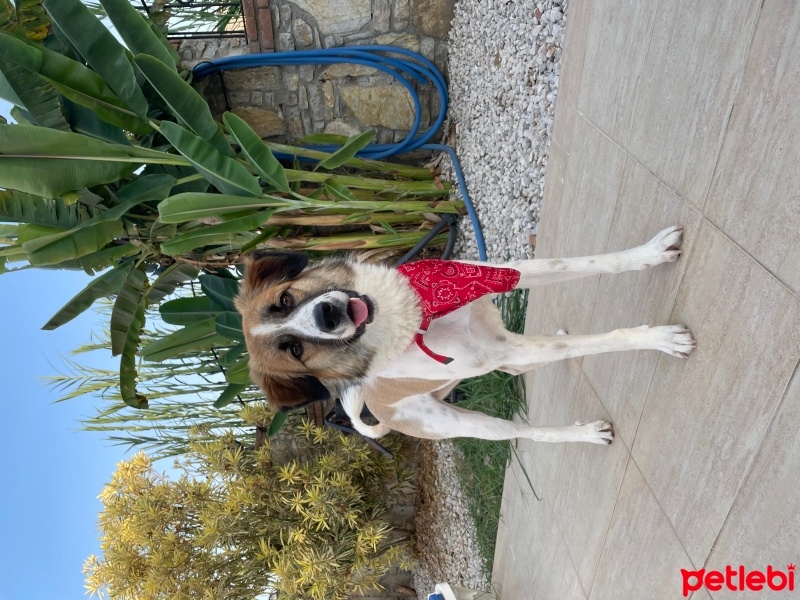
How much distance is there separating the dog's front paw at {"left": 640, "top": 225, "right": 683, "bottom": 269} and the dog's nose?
3.26 feet

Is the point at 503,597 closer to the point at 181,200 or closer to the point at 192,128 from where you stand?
the point at 181,200

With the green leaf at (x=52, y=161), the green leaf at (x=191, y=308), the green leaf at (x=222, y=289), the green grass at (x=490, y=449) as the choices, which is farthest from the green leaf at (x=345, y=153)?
the green grass at (x=490, y=449)

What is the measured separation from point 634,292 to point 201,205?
2093 millimetres

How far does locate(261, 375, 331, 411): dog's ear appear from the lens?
2.01 metres

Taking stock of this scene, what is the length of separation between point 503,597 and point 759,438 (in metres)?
2.91

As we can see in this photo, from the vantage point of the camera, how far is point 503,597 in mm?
3754

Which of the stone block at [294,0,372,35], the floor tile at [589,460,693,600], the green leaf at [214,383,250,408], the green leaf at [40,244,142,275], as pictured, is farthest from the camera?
the stone block at [294,0,372,35]

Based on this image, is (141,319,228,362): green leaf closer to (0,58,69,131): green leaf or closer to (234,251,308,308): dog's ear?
(0,58,69,131): green leaf

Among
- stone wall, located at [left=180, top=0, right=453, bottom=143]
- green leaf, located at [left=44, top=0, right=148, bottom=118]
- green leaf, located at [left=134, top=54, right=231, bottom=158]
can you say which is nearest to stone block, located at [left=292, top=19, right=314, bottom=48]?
stone wall, located at [left=180, top=0, right=453, bottom=143]

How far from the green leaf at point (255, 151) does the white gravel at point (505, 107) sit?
1.50 meters

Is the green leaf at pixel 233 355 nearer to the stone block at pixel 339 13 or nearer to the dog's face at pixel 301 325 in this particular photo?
the dog's face at pixel 301 325

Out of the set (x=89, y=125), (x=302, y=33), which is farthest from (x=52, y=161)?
(x=302, y=33)

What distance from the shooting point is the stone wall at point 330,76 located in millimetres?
4258

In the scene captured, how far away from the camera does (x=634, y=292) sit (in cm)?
205
